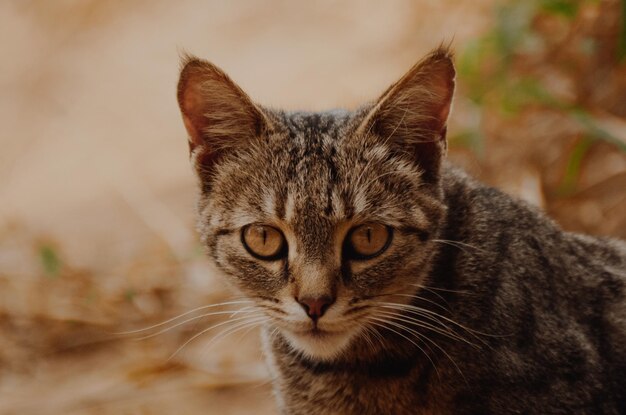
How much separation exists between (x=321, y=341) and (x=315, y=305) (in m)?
0.14

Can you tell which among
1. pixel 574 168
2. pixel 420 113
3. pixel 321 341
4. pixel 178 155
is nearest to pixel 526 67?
pixel 574 168

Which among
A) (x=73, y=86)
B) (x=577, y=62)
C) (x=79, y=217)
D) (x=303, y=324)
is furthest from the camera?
(x=73, y=86)

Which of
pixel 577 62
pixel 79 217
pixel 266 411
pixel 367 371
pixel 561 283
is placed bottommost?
pixel 266 411

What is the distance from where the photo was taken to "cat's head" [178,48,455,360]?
192 centimetres

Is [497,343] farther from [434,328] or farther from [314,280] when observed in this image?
[314,280]

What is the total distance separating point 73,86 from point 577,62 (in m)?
4.24

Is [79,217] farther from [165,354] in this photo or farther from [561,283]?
[561,283]

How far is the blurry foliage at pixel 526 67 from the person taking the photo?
11.3 feet

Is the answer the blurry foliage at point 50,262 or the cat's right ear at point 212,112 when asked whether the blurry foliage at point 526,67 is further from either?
the blurry foliage at point 50,262

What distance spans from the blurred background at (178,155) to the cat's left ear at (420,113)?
0.15 m

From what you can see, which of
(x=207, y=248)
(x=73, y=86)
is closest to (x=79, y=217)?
(x=73, y=86)

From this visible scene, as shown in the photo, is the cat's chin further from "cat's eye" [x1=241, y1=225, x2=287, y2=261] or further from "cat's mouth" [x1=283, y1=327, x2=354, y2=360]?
"cat's eye" [x1=241, y1=225, x2=287, y2=261]

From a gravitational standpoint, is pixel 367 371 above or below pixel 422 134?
below

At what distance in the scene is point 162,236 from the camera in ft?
14.4
